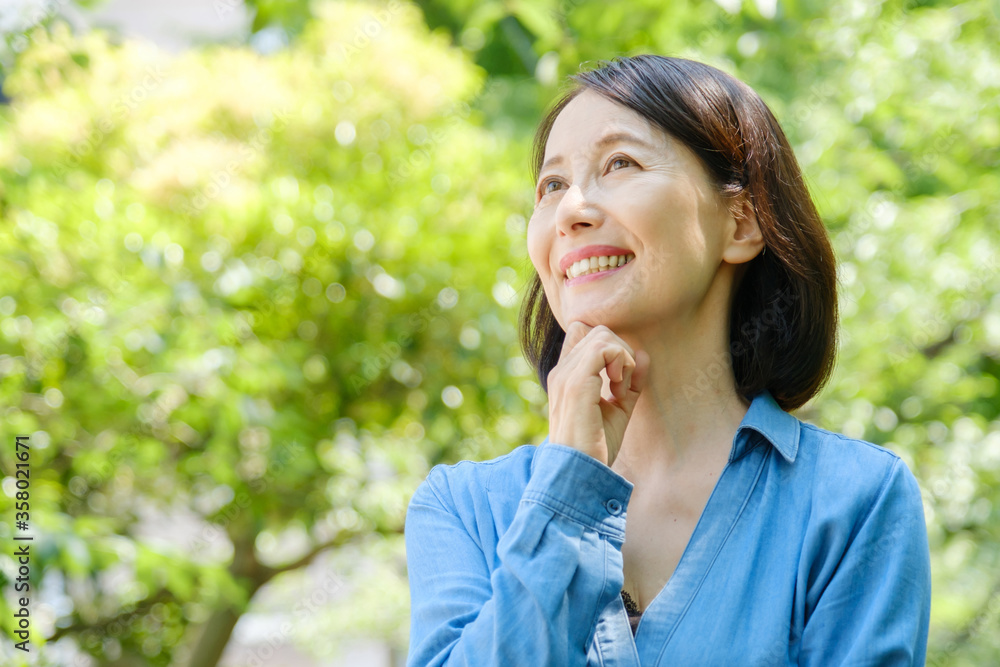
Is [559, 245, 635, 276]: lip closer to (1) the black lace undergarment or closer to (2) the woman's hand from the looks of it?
(2) the woman's hand

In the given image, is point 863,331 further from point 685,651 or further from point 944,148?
A: point 685,651

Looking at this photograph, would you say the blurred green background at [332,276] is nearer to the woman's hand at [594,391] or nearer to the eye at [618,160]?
the eye at [618,160]

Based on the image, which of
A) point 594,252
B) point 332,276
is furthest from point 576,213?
point 332,276

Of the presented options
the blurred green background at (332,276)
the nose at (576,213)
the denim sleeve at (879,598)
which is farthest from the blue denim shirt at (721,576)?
the blurred green background at (332,276)

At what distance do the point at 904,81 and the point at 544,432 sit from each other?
2.19 meters

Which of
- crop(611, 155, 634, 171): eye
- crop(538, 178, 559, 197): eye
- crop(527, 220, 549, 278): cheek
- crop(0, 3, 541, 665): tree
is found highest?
crop(611, 155, 634, 171): eye

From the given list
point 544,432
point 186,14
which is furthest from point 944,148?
point 186,14

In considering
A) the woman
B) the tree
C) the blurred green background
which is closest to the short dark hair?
the woman

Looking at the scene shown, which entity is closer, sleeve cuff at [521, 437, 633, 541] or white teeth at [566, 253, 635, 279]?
sleeve cuff at [521, 437, 633, 541]

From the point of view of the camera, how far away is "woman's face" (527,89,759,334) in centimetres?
114

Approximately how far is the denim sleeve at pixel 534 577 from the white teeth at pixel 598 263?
239 mm

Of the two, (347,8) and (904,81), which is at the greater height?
(904,81)

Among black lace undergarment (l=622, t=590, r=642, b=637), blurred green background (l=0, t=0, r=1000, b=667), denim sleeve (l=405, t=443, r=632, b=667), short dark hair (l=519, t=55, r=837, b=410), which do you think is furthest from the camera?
blurred green background (l=0, t=0, r=1000, b=667)

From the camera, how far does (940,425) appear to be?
3.94 metres
